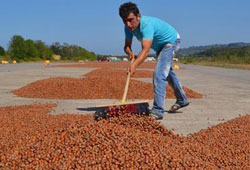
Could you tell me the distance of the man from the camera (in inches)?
174

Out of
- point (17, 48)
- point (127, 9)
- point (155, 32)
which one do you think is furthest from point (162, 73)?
point (17, 48)

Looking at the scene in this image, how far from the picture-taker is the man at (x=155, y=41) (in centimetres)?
441

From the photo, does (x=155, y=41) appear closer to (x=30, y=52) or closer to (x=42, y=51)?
(x=30, y=52)

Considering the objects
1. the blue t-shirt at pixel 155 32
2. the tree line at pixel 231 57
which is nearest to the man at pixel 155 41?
the blue t-shirt at pixel 155 32

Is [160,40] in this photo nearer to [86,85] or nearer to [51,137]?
[51,137]

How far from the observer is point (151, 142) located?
10.3 feet

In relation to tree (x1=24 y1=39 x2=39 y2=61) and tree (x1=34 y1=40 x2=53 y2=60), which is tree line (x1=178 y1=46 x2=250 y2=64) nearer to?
tree (x1=24 y1=39 x2=39 y2=61)

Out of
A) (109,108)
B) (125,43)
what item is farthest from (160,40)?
(109,108)

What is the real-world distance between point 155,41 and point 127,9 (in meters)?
0.85

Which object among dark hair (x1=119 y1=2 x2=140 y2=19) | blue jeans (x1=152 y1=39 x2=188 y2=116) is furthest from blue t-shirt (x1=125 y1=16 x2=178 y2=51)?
dark hair (x1=119 y1=2 x2=140 y2=19)

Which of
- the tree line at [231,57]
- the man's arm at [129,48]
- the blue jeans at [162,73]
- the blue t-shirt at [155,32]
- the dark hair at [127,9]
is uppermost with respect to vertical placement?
the dark hair at [127,9]

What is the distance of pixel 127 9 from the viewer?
4.36 metres

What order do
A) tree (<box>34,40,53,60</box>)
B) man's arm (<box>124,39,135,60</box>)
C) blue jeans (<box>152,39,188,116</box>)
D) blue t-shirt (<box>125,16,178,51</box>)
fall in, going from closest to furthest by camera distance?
blue t-shirt (<box>125,16,178,51</box>) → blue jeans (<box>152,39,188,116</box>) → man's arm (<box>124,39,135,60</box>) → tree (<box>34,40,53,60</box>)

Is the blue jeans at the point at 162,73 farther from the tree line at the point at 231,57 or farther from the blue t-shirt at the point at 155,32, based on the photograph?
the tree line at the point at 231,57
